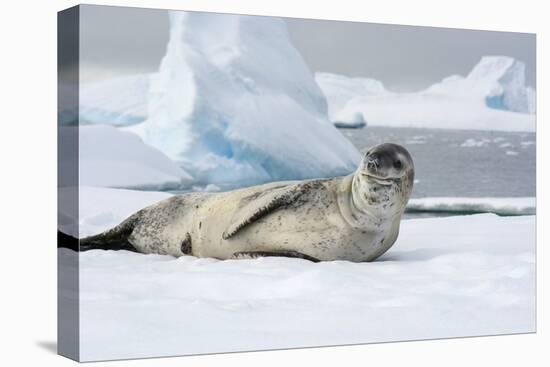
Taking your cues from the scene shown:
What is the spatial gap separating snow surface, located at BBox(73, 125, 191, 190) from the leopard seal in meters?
0.33

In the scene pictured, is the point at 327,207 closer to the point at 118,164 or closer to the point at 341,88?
the point at 341,88

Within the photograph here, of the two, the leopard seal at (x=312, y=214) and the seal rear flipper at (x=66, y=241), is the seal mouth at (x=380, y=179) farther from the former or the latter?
the seal rear flipper at (x=66, y=241)

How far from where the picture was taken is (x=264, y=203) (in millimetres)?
7809

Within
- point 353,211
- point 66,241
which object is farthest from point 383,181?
point 66,241

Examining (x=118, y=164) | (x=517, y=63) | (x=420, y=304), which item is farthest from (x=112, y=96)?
(x=517, y=63)

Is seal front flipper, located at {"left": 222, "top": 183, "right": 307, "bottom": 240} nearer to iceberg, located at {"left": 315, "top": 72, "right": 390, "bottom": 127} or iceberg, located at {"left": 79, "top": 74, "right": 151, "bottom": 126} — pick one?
iceberg, located at {"left": 315, "top": 72, "right": 390, "bottom": 127}

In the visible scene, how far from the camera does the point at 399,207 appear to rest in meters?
7.81

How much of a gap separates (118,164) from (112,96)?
43 centimetres

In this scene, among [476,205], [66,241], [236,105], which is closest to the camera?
[66,241]

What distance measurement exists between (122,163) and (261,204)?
1.25 m

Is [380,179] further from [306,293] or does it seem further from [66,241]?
[66,241]

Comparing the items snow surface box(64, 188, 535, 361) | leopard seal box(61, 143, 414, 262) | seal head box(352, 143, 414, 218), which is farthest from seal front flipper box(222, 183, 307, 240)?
seal head box(352, 143, 414, 218)

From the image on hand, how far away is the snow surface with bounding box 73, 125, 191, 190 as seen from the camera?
21.9 feet

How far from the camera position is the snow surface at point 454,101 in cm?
791
